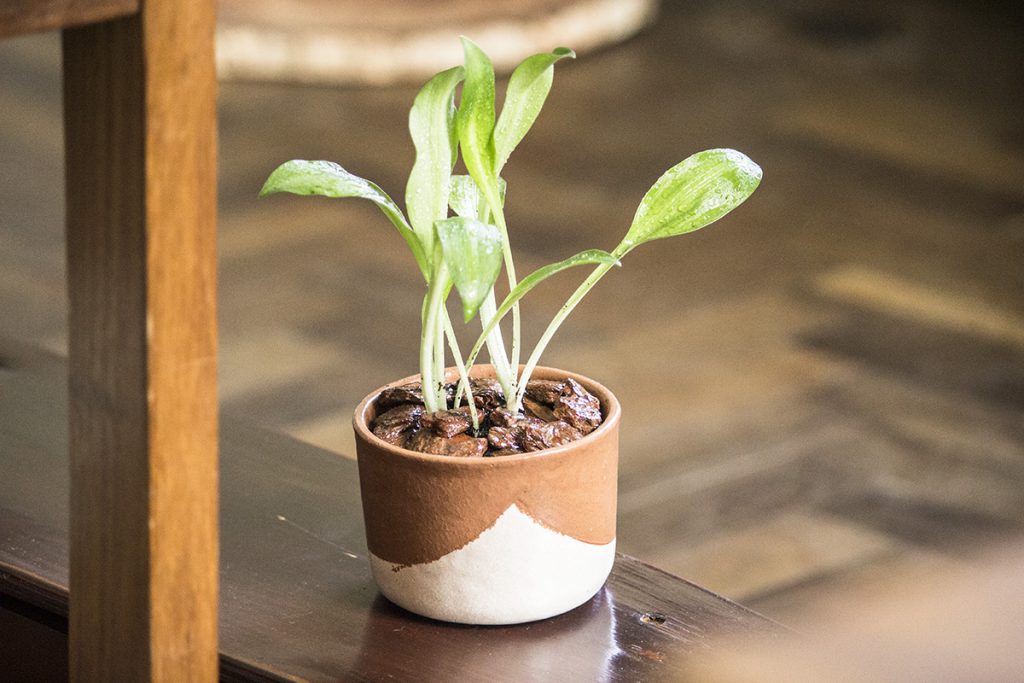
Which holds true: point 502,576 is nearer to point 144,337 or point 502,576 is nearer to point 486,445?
point 486,445

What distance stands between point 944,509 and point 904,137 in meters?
1.19

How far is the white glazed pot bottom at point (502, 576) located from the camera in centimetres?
55

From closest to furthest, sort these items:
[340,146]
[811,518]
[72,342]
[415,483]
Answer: [72,342]
[415,483]
[811,518]
[340,146]

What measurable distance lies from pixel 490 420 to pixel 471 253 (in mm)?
110

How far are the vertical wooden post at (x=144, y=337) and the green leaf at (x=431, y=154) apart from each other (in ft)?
0.48

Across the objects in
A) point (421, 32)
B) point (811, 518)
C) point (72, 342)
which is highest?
point (72, 342)

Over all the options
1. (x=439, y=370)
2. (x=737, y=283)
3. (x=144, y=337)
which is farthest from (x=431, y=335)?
(x=737, y=283)

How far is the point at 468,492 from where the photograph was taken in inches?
21.1

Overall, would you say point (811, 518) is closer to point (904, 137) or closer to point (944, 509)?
Result: point (944, 509)

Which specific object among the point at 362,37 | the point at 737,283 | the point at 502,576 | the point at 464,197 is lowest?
the point at 737,283

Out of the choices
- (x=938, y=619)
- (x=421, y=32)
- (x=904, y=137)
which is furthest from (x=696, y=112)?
(x=938, y=619)

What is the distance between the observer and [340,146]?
230cm

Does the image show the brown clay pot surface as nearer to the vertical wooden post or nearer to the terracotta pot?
the terracotta pot

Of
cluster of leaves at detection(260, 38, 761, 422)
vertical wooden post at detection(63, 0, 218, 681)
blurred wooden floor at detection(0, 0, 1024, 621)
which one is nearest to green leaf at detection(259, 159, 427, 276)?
cluster of leaves at detection(260, 38, 761, 422)
